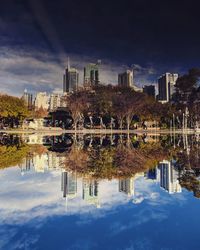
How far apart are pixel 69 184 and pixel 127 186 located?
3.78 ft

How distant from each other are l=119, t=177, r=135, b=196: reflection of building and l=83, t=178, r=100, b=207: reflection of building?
48cm

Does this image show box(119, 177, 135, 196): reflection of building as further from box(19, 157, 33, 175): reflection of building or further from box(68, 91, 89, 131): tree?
box(68, 91, 89, 131): tree

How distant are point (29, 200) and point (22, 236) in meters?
1.85

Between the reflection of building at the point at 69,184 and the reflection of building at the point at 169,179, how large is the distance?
5.59 ft

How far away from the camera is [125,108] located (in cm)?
4419

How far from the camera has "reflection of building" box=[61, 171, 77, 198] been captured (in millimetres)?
5194

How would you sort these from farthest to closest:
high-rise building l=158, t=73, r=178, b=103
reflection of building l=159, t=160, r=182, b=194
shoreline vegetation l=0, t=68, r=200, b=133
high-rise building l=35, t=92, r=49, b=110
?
high-rise building l=35, t=92, r=49, b=110 → high-rise building l=158, t=73, r=178, b=103 → shoreline vegetation l=0, t=68, r=200, b=133 → reflection of building l=159, t=160, r=182, b=194

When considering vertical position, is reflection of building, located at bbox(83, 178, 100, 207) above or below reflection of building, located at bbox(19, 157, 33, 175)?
below

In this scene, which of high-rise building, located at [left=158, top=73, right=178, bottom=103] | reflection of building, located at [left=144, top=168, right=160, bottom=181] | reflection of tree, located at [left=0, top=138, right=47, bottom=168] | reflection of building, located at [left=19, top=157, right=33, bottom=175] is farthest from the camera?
high-rise building, located at [left=158, top=73, right=178, bottom=103]

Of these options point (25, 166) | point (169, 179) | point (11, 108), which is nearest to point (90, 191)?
point (169, 179)

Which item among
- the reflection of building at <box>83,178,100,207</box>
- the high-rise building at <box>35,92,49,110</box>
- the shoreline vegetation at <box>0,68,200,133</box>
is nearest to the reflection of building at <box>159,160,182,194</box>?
the reflection of building at <box>83,178,100,207</box>

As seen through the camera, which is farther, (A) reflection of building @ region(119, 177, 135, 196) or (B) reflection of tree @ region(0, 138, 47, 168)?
(B) reflection of tree @ region(0, 138, 47, 168)

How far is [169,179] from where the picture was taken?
675cm

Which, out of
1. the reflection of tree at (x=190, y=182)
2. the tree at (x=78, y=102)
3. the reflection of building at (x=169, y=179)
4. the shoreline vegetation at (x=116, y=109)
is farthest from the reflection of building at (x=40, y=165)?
the tree at (x=78, y=102)
